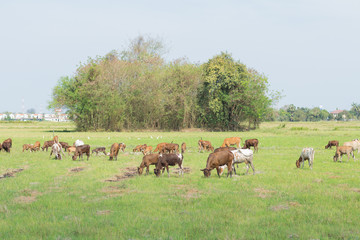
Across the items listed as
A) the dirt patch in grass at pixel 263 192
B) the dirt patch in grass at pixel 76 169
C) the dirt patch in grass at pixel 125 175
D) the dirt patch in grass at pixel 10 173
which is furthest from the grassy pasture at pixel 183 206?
the dirt patch in grass at pixel 76 169

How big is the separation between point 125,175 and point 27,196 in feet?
18.0

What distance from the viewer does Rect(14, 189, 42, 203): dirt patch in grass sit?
1129 centimetres

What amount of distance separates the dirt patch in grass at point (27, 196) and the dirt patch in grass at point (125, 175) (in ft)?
11.5

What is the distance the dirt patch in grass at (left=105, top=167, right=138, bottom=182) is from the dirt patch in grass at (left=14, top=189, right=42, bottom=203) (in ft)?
11.5

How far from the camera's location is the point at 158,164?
53.0 ft

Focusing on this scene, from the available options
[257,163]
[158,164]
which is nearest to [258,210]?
[158,164]

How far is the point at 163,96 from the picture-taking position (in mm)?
65438

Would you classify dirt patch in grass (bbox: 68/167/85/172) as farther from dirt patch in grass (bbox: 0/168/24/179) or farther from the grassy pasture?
dirt patch in grass (bbox: 0/168/24/179)

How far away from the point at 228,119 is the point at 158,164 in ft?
174

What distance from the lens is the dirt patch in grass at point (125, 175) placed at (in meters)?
15.5

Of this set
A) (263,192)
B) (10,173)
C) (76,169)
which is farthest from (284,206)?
(10,173)

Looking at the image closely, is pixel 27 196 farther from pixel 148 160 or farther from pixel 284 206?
pixel 284 206

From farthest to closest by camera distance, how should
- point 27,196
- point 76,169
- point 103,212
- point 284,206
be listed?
1. point 76,169
2. point 27,196
3. point 284,206
4. point 103,212

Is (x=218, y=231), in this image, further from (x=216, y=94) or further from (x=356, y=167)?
(x=216, y=94)
